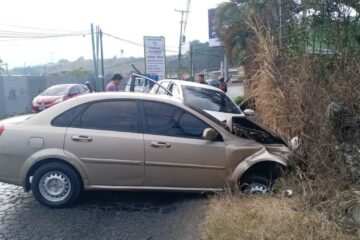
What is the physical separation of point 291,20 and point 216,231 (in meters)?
6.13

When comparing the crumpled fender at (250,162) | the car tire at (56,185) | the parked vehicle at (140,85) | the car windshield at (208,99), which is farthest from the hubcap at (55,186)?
the parked vehicle at (140,85)

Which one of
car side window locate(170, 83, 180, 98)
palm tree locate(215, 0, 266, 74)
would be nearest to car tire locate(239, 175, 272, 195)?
car side window locate(170, 83, 180, 98)

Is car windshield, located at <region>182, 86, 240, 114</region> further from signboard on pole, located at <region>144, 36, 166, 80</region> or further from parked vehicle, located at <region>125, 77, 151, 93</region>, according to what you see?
signboard on pole, located at <region>144, 36, 166, 80</region>

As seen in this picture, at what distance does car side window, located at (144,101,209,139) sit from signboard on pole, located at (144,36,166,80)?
14501 mm

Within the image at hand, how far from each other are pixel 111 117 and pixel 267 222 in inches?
94.4

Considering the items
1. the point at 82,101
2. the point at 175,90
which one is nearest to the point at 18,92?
the point at 175,90

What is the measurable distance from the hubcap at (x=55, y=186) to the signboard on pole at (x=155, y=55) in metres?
14.8

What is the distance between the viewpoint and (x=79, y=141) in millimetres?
4902

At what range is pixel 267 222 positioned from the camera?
12.4ft

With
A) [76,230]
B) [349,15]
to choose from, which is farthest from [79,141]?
[349,15]

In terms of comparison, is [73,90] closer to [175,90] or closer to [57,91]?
[57,91]

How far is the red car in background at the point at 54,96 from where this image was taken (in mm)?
15914

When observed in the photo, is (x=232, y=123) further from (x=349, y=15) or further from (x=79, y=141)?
(x=349, y=15)

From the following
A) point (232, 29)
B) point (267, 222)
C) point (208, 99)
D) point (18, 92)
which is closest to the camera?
point (267, 222)
